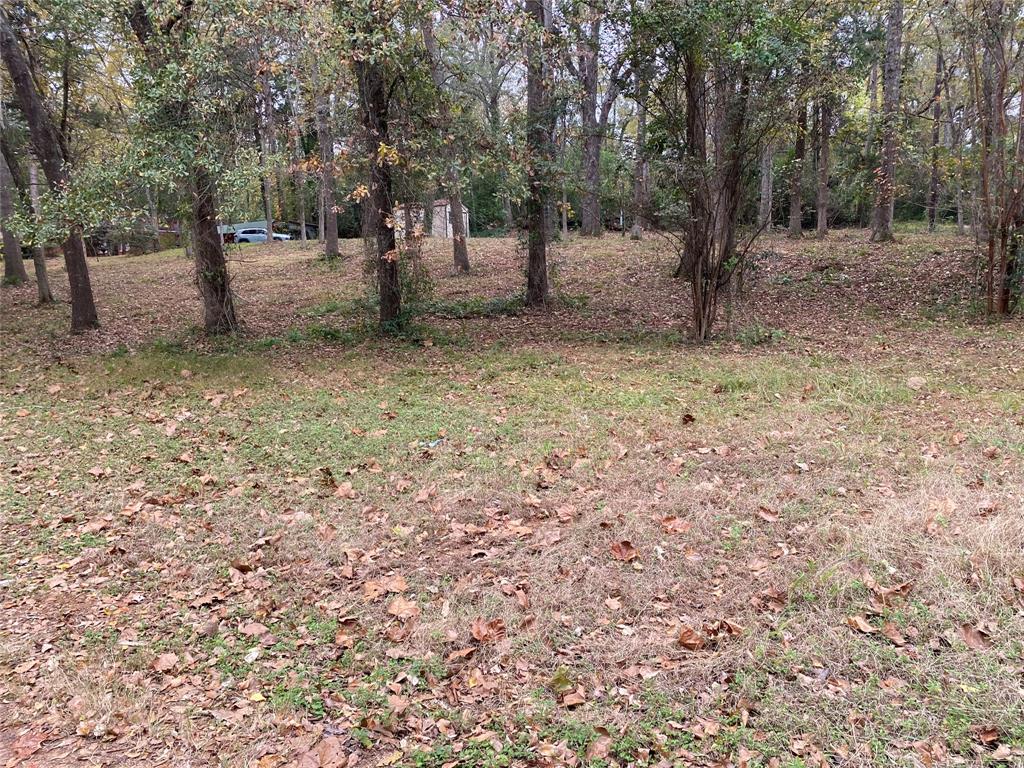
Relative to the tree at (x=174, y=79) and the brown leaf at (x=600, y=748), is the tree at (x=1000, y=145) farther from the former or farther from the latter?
the brown leaf at (x=600, y=748)

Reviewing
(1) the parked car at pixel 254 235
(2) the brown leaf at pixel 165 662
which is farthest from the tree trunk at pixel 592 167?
(1) the parked car at pixel 254 235

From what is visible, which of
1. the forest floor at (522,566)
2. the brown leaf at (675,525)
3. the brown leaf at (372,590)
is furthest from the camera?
the brown leaf at (675,525)

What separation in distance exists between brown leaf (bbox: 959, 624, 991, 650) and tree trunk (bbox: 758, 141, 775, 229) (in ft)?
24.5

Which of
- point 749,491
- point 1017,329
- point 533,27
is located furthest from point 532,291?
point 749,491

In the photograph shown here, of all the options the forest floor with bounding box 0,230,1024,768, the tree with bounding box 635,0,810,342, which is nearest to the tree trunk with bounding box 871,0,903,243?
the tree with bounding box 635,0,810,342

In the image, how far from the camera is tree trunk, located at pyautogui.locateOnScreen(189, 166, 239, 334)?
34.0 ft

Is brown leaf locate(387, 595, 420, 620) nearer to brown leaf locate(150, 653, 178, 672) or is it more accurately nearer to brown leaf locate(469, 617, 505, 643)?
brown leaf locate(469, 617, 505, 643)

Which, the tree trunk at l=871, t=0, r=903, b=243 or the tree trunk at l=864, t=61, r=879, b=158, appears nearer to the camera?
the tree trunk at l=871, t=0, r=903, b=243

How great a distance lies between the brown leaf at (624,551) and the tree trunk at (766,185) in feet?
23.0

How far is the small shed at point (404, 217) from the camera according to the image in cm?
995

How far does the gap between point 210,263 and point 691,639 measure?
34.8ft

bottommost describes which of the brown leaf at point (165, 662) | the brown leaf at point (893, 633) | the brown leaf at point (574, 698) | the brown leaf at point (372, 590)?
the brown leaf at point (574, 698)

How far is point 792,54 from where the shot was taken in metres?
8.34

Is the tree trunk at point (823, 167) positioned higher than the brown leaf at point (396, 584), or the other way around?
the tree trunk at point (823, 167)
